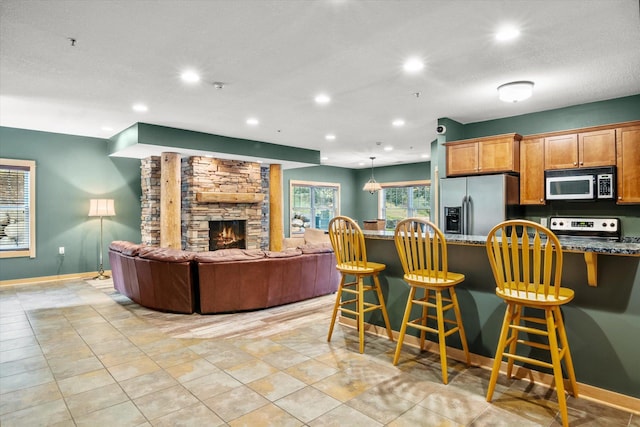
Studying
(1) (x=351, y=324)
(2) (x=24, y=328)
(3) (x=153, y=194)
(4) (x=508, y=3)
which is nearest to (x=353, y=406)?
(1) (x=351, y=324)

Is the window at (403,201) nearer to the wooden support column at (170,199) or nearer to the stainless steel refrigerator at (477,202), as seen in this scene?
the stainless steel refrigerator at (477,202)

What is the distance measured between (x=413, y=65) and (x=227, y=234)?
538cm

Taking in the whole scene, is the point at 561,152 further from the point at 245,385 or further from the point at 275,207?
the point at 275,207

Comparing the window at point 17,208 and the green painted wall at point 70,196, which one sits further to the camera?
the green painted wall at point 70,196

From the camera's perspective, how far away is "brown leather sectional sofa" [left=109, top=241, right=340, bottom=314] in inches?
164

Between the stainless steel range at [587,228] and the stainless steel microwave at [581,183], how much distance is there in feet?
1.18

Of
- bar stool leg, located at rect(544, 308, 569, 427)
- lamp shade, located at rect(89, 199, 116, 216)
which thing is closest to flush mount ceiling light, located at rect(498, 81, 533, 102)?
bar stool leg, located at rect(544, 308, 569, 427)

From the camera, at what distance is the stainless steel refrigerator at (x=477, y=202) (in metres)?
4.57

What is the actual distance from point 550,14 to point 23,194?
294 inches

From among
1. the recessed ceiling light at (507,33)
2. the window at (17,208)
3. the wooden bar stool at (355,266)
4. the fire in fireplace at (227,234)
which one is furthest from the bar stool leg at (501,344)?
the window at (17,208)

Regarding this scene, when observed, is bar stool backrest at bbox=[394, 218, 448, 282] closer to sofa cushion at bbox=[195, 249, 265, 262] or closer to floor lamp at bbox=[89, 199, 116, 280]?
sofa cushion at bbox=[195, 249, 265, 262]

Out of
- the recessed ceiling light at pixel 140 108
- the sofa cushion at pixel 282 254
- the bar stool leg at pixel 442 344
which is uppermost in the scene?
the recessed ceiling light at pixel 140 108

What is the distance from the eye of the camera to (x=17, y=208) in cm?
600

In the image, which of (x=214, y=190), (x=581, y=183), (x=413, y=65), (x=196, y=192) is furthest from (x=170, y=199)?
(x=581, y=183)
